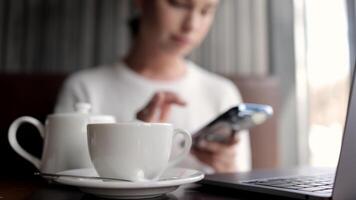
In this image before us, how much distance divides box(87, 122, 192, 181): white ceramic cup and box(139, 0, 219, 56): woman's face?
2.02 feet

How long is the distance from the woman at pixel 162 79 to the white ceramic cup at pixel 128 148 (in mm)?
535

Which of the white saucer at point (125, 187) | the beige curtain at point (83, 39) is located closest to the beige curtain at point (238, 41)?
the beige curtain at point (83, 39)

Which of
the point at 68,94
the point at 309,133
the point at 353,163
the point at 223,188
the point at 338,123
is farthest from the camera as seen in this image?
the point at 309,133

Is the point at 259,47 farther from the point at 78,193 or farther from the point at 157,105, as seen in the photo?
the point at 78,193

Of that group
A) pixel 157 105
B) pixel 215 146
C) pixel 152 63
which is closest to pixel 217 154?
pixel 215 146

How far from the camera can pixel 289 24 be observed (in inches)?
49.8

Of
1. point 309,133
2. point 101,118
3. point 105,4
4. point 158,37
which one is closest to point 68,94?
point 158,37

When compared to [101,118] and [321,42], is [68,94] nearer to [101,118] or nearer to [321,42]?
[101,118]

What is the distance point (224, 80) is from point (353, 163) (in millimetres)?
829

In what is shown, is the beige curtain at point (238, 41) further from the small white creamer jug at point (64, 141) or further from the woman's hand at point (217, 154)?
the small white creamer jug at point (64, 141)

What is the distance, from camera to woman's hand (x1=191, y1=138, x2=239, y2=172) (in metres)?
0.77

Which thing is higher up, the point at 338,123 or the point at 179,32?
the point at 179,32

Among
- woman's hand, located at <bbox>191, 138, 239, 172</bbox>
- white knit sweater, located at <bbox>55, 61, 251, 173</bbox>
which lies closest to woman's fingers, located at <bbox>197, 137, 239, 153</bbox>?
woman's hand, located at <bbox>191, 138, 239, 172</bbox>

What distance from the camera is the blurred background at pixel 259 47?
112cm
